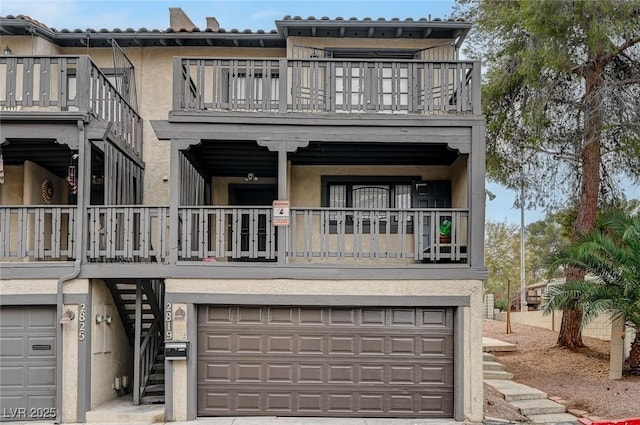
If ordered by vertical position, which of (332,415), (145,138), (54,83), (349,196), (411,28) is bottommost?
(332,415)

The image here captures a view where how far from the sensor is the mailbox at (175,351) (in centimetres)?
1067

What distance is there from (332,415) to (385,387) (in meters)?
1.06

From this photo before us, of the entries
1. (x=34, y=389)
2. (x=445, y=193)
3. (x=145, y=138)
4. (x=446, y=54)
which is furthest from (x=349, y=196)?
(x=34, y=389)

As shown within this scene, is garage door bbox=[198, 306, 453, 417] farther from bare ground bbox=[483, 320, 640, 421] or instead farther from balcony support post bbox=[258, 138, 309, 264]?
bare ground bbox=[483, 320, 640, 421]

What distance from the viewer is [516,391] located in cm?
1218

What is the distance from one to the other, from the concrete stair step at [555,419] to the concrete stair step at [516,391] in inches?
27.9

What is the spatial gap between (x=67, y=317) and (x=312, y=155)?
5.62 metres

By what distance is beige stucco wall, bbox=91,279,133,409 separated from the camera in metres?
11.0

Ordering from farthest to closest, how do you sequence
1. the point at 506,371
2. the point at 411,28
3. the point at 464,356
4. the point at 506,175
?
the point at 506,175
the point at 506,371
the point at 411,28
the point at 464,356

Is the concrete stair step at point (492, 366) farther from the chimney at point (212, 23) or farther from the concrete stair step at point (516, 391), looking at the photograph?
the chimney at point (212, 23)

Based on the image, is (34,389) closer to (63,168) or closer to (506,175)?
(63,168)

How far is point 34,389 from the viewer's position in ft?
35.4

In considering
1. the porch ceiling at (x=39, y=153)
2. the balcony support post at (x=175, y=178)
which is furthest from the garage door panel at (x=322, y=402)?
the porch ceiling at (x=39, y=153)

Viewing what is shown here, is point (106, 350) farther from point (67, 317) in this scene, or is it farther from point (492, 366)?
point (492, 366)
